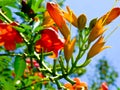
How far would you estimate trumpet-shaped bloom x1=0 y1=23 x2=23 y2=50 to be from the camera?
7.41 ft

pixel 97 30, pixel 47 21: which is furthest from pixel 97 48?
pixel 47 21

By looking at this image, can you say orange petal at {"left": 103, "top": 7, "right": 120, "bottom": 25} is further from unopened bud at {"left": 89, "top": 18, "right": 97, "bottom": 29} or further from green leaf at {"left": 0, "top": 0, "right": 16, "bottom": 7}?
green leaf at {"left": 0, "top": 0, "right": 16, "bottom": 7}

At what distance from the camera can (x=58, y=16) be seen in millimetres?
2016

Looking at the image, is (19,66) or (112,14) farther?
(19,66)

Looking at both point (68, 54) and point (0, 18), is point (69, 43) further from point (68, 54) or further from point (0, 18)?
point (0, 18)

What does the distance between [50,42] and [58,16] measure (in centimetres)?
25

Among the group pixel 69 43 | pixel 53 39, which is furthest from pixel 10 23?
pixel 69 43

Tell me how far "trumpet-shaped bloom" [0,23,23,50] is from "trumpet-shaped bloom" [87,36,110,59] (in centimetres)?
46

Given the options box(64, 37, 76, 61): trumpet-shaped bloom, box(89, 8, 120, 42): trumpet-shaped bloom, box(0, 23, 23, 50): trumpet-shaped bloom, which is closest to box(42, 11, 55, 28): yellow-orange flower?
box(0, 23, 23, 50): trumpet-shaped bloom

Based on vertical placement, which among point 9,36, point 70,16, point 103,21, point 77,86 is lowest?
point 77,86

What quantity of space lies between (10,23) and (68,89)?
515 mm

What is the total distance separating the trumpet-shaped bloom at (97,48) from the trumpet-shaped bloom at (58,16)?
0.49ft

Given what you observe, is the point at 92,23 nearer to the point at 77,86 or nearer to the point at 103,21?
the point at 103,21

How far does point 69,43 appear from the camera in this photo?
2051 millimetres
